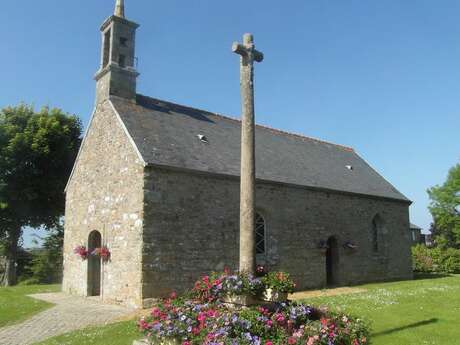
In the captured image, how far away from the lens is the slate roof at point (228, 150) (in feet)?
48.5

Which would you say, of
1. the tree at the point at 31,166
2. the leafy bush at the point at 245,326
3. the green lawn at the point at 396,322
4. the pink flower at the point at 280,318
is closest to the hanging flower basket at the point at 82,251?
the green lawn at the point at 396,322

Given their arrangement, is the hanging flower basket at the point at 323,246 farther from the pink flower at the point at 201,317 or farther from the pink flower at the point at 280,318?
the pink flower at the point at 201,317

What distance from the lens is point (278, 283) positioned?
7.07 m

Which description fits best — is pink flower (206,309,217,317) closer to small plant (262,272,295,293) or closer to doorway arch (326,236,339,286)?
small plant (262,272,295,293)

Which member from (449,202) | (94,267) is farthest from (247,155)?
(449,202)

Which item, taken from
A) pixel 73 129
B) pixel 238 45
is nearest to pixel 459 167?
pixel 73 129

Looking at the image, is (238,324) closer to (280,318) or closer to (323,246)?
(280,318)

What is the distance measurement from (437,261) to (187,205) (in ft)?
69.4

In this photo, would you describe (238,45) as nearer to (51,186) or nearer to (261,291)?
(261,291)

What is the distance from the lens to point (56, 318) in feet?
37.6

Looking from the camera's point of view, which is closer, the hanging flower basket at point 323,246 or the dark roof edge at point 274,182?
the dark roof edge at point 274,182

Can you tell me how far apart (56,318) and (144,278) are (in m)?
2.59

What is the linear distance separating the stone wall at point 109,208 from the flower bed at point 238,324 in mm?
6320

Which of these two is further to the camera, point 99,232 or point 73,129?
point 73,129
